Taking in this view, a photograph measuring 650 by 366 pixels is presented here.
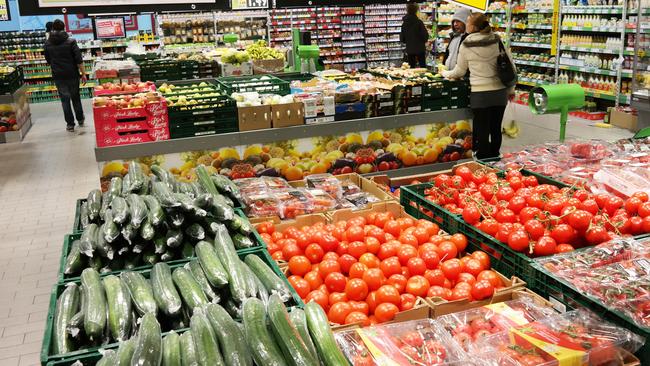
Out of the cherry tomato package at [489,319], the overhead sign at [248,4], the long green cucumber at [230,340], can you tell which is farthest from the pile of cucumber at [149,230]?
the overhead sign at [248,4]

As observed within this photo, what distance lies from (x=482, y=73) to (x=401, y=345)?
12.7ft

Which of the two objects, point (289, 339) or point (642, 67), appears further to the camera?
point (642, 67)

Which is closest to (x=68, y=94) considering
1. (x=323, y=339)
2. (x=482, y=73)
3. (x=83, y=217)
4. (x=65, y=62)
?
(x=65, y=62)

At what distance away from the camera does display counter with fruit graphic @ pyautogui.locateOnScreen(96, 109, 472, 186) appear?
4.79 metres

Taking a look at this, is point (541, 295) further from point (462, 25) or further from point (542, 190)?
point (462, 25)

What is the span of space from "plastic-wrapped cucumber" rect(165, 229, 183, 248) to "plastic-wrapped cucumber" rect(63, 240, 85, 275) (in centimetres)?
37

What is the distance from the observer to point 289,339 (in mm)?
1713

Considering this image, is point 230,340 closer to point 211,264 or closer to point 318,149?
point 211,264

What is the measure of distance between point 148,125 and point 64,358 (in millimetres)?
3031

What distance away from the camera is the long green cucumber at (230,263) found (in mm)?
2166

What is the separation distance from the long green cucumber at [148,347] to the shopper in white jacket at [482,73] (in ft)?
14.6

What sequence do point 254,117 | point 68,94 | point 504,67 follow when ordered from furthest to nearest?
point 68,94 → point 504,67 → point 254,117

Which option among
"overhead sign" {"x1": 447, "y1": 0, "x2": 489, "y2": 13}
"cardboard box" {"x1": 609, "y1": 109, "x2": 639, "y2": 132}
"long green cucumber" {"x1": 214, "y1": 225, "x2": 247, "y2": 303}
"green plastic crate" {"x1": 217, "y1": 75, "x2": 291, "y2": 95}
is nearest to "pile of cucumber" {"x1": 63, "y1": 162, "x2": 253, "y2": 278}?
"long green cucumber" {"x1": 214, "y1": 225, "x2": 247, "y2": 303}

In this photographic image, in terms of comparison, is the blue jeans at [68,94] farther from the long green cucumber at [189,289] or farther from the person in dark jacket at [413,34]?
the long green cucumber at [189,289]
